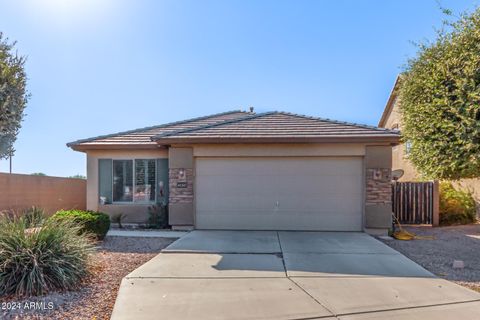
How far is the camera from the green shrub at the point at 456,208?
39.9ft

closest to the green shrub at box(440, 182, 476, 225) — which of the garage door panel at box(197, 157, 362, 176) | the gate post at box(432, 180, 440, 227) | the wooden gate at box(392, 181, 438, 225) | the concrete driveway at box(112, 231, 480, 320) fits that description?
the gate post at box(432, 180, 440, 227)

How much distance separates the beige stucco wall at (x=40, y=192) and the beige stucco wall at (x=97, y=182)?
3.92 m

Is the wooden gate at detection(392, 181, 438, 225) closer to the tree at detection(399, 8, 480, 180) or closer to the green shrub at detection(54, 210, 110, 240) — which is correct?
the tree at detection(399, 8, 480, 180)

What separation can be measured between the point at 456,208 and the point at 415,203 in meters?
1.75

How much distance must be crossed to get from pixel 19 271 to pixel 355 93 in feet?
45.4

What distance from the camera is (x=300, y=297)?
454 cm

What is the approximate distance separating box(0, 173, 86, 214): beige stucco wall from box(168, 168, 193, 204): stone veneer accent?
23.6 ft

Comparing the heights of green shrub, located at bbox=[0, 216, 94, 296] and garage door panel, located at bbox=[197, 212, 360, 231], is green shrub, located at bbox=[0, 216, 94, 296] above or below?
above

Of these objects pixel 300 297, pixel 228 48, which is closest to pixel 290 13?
pixel 228 48

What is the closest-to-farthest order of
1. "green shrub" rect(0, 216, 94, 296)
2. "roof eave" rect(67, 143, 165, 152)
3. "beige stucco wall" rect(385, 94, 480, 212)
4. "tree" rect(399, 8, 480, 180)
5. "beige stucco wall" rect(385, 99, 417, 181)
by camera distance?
"green shrub" rect(0, 216, 94, 296)
"tree" rect(399, 8, 480, 180)
"roof eave" rect(67, 143, 165, 152)
"beige stucco wall" rect(385, 94, 480, 212)
"beige stucco wall" rect(385, 99, 417, 181)

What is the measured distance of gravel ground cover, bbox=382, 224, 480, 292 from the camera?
594 cm

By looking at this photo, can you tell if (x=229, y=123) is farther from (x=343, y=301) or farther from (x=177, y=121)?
(x=343, y=301)

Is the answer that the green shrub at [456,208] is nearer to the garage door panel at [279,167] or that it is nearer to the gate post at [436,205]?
the gate post at [436,205]

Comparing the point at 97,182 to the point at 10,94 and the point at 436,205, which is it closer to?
the point at 10,94
